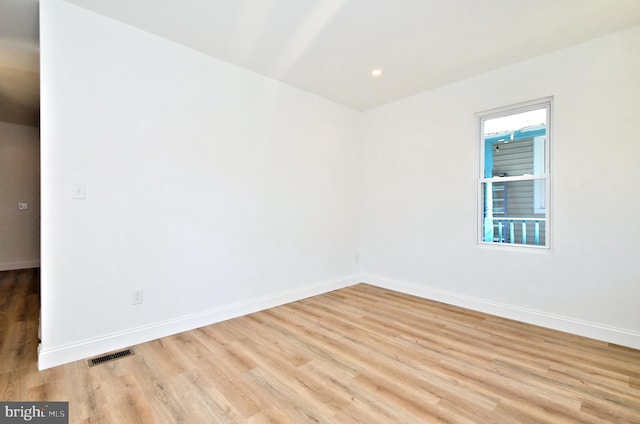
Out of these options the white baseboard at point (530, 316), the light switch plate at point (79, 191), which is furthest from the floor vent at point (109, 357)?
the white baseboard at point (530, 316)

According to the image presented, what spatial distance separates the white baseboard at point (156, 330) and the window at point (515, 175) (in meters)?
2.43

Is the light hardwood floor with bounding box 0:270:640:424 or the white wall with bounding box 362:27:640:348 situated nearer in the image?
the light hardwood floor with bounding box 0:270:640:424

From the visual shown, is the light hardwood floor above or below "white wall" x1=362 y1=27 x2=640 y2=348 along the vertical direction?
below

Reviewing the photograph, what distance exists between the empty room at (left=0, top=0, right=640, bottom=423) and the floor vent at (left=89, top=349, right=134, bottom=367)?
40 millimetres

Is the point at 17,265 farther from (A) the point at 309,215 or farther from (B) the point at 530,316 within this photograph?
(B) the point at 530,316

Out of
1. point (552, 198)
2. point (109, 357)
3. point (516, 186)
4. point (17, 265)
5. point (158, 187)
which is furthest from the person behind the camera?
point (17, 265)

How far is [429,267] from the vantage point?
3.91 metres

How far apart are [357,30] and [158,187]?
2.25m

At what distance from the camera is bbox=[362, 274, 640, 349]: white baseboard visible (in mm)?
2598

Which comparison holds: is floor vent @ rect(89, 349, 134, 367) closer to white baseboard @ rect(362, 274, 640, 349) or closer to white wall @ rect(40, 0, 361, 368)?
white wall @ rect(40, 0, 361, 368)

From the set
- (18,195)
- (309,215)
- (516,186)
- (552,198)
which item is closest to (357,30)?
(309,215)

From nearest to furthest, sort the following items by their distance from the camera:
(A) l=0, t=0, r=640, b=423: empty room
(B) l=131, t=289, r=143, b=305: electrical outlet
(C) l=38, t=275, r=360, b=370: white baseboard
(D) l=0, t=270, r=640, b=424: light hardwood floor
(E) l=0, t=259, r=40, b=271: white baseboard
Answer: (D) l=0, t=270, r=640, b=424: light hardwood floor → (A) l=0, t=0, r=640, b=423: empty room → (C) l=38, t=275, r=360, b=370: white baseboard → (B) l=131, t=289, r=143, b=305: electrical outlet → (E) l=0, t=259, r=40, b=271: white baseboard

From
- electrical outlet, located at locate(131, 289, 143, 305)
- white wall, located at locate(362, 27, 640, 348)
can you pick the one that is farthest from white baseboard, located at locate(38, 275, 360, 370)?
white wall, located at locate(362, 27, 640, 348)

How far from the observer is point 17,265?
560cm
